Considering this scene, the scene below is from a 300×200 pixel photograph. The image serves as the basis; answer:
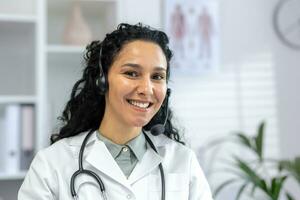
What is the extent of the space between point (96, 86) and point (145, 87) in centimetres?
18

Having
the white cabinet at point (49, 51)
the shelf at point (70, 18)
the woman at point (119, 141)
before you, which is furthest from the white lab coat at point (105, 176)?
the shelf at point (70, 18)

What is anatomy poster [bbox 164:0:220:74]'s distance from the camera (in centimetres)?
250

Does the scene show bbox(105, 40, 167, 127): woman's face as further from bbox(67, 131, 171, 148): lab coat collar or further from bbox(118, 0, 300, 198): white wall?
bbox(118, 0, 300, 198): white wall

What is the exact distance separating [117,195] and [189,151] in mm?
A: 283

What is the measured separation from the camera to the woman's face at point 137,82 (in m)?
1.20

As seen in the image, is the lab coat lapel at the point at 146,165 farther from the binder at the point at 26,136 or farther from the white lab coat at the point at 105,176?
the binder at the point at 26,136

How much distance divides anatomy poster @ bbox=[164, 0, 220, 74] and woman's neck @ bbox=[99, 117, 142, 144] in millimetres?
1230

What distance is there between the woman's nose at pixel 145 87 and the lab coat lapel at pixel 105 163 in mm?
221

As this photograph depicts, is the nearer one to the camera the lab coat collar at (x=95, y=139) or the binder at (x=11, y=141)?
the lab coat collar at (x=95, y=139)

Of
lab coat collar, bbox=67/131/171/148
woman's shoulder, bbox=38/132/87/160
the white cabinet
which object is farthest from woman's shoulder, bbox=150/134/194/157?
the white cabinet

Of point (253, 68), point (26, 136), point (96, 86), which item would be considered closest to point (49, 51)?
point (26, 136)

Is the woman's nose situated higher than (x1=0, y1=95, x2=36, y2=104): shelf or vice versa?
the woman's nose

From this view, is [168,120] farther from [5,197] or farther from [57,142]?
[5,197]

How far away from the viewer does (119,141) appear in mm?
1311
